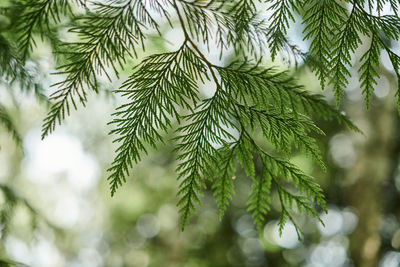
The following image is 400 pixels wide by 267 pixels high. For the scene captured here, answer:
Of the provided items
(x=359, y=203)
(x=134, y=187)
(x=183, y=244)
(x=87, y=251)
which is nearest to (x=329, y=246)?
(x=359, y=203)

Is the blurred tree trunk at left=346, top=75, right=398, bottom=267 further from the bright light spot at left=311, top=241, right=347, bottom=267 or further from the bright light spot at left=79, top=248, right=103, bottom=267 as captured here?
the bright light spot at left=79, top=248, right=103, bottom=267

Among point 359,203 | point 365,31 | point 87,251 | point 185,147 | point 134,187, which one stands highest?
point 365,31

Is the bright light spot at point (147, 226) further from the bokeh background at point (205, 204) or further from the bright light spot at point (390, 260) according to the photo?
the bright light spot at point (390, 260)

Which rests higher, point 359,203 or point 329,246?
point 359,203

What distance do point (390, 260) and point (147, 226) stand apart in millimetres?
6476

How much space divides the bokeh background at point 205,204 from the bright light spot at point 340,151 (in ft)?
0.08

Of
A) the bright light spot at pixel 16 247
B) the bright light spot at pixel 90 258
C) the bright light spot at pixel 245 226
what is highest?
the bright light spot at pixel 16 247

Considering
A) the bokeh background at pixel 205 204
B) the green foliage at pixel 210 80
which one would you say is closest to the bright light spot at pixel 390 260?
the bokeh background at pixel 205 204

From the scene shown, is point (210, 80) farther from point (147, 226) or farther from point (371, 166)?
point (147, 226)

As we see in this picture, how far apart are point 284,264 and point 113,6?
30.1 feet

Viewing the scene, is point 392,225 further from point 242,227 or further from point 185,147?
point 185,147

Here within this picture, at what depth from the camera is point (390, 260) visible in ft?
22.9

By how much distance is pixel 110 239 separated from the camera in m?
10.6

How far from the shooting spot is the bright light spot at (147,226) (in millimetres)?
9867
